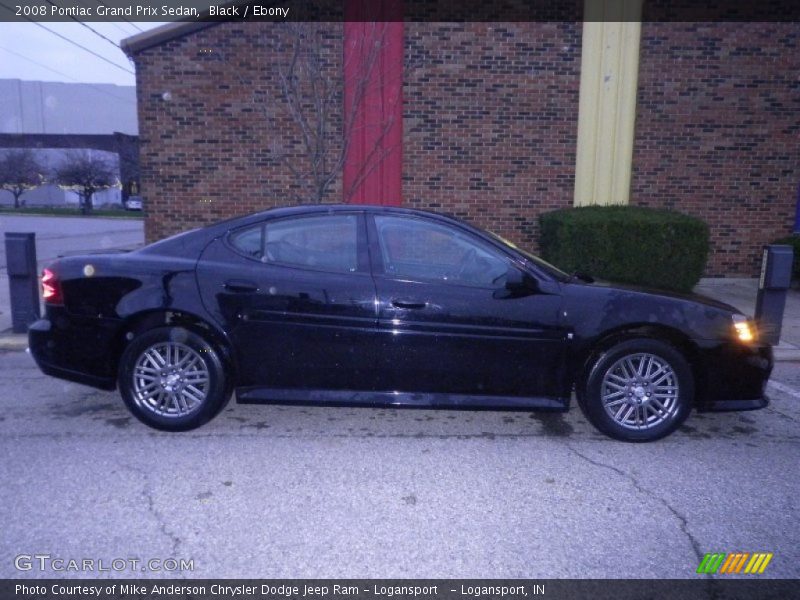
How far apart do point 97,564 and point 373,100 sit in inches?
366

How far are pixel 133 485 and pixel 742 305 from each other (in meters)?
8.62

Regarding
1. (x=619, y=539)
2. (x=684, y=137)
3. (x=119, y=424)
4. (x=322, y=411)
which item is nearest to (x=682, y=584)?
(x=619, y=539)

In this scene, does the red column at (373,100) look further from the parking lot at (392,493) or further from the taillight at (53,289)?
the parking lot at (392,493)

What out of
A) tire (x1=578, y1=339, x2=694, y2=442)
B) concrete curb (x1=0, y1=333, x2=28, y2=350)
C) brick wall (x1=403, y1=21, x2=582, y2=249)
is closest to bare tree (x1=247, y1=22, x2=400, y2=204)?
Answer: brick wall (x1=403, y1=21, x2=582, y2=249)

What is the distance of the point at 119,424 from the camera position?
15.4 ft

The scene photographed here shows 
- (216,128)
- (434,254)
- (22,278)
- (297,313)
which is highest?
(216,128)

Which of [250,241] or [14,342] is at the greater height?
[250,241]

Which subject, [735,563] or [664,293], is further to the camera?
[664,293]

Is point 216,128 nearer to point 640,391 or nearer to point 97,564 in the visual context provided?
point 640,391

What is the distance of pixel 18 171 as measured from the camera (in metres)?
47.2

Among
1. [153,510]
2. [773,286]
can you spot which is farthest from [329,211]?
[773,286]

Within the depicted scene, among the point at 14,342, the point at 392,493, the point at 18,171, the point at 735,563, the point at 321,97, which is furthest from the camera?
the point at 18,171

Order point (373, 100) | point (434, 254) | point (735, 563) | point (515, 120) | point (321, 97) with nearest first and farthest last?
point (735, 563) → point (434, 254) → point (321, 97) → point (373, 100) → point (515, 120)

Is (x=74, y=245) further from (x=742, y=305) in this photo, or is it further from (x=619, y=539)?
(x=619, y=539)
